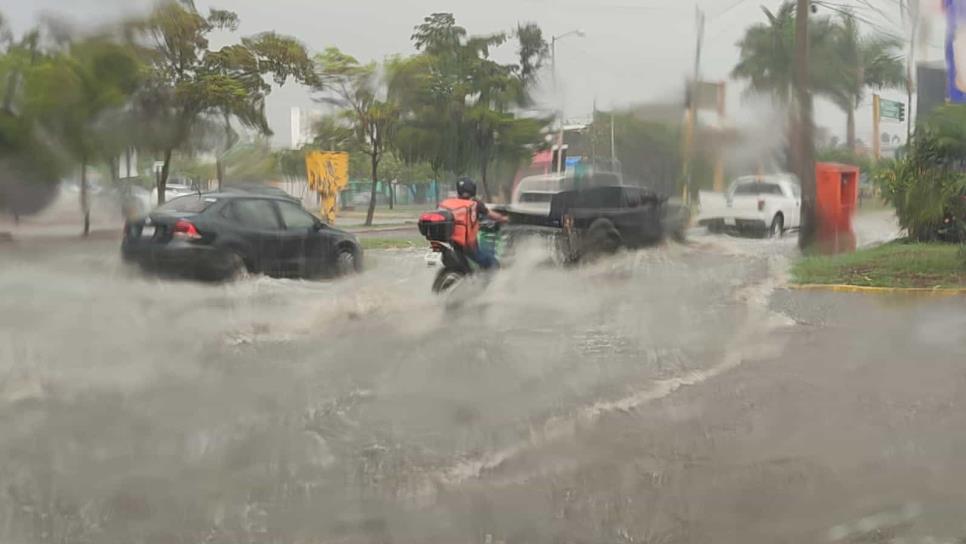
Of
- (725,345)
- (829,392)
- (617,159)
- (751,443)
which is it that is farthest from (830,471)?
(725,345)

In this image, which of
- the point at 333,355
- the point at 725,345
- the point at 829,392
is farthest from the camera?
the point at 725,345

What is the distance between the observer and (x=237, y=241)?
5.07 m

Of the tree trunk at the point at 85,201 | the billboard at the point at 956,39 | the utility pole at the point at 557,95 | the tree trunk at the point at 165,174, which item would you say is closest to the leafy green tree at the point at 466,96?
the utility pole at the point at 557,95

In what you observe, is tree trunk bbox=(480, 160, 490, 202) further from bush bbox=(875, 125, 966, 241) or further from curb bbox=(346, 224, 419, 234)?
bush bbox=(875, 125, 966, 241)

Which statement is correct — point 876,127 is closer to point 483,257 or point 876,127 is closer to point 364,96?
point 483,257

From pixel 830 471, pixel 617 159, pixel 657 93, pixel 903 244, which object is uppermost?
pixel 657 93

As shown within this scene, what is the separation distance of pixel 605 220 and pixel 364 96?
1.44m

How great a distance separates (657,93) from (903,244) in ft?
9.53

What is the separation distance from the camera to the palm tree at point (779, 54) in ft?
15.2

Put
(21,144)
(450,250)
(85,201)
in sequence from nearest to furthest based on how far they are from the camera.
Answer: (21,144), (85,201), (450,250)

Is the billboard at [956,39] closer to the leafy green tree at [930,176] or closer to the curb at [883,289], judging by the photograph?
the leafy green tree at [930,176]

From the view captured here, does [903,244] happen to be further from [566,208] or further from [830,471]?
[830,471]

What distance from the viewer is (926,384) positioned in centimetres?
529

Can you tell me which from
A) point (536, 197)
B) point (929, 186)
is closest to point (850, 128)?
point (929, 186)
